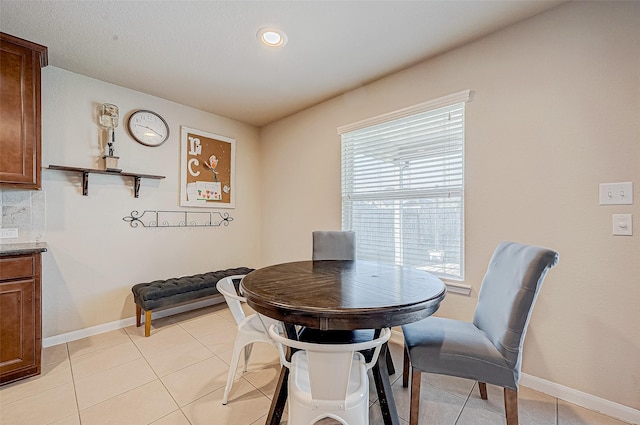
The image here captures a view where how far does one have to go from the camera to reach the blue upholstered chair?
1254 millimetres

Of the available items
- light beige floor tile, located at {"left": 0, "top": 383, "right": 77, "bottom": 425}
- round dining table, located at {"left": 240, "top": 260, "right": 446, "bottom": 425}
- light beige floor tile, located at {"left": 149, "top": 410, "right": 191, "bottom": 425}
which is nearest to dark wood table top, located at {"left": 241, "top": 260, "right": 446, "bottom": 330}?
round dining table, located at {"left": 240, "top": 260, "right": 446, "bottom": 425}

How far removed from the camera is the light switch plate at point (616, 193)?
1.52 m

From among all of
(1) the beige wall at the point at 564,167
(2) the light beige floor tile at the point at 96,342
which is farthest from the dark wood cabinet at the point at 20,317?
(1) the beige wall at the point at 564,167

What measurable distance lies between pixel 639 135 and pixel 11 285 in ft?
13.0

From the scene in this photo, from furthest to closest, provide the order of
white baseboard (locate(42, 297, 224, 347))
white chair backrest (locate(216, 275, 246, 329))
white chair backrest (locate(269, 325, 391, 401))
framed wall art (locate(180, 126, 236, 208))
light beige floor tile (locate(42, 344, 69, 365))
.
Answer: framed wall art (locate(180, 126, 236, 208)), white baseboard (locate(42, 297, 224, 347)), light beige floor tile (locate(42, 344, 69, 365)), white chair backrest (locate(216, 275, 246, 329)), white chair backrest (locate(269, 325, 391, 401))

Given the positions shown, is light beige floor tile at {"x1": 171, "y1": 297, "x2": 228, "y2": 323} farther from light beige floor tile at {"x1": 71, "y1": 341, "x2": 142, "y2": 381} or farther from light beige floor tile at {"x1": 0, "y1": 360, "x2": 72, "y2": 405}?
light beige floor tile at {"x1": 0, "y1": 360, "x2": 72, "y2": 405}

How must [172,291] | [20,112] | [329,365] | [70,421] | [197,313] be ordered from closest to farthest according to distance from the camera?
[329,365]
[70,421]
[20,112]
[172,291]
[197,313]

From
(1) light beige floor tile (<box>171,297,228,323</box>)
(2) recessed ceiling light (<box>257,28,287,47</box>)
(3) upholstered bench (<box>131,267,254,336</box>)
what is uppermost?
A: (2) recessed ceiling light (<box>257,28,287,47</box>)

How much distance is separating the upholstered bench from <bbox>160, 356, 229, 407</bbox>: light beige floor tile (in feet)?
2.63

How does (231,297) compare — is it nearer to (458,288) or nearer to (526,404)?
(458,288)

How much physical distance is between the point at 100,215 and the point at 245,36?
2.23 metres

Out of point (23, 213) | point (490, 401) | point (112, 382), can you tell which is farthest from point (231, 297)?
point (23, 213)

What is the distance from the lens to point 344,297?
1.23 metres

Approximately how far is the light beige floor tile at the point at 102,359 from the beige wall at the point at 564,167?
263cm
